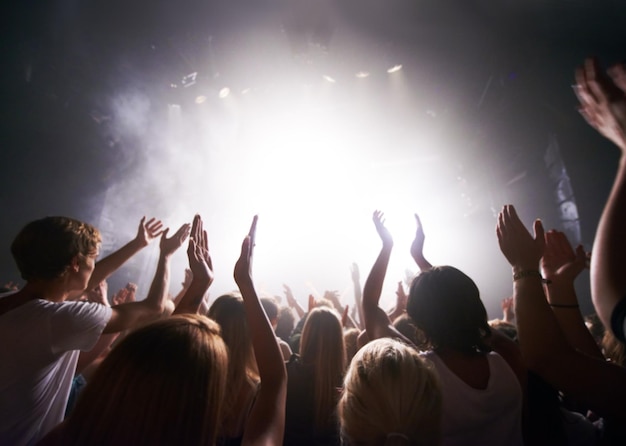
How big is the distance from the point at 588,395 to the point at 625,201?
1.93 feet

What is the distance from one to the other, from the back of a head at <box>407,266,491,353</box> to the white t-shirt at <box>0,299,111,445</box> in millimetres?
1530

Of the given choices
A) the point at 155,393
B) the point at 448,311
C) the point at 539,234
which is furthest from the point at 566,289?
the point at 155,393

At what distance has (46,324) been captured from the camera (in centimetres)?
116

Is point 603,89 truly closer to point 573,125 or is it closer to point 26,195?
point 573,125

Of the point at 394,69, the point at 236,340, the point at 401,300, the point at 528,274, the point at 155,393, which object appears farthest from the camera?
the point at 394,69

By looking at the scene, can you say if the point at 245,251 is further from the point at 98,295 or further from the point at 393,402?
the point at 98,295

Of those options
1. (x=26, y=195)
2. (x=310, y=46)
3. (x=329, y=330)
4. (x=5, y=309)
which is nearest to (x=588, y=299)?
(x=329, y=330)

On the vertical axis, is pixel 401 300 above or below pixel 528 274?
below

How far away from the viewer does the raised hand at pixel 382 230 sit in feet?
7.37

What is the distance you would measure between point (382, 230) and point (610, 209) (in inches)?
63.0

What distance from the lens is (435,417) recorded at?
2.84 ft

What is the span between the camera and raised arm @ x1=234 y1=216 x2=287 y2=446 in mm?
802

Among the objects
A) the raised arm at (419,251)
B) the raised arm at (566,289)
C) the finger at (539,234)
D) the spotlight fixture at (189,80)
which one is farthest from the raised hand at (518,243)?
the spotlight fixture at (189,80)

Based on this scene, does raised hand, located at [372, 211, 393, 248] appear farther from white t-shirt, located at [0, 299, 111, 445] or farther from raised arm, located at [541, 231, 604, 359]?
white t-shirt, located at [0, 299, 111, 445]
